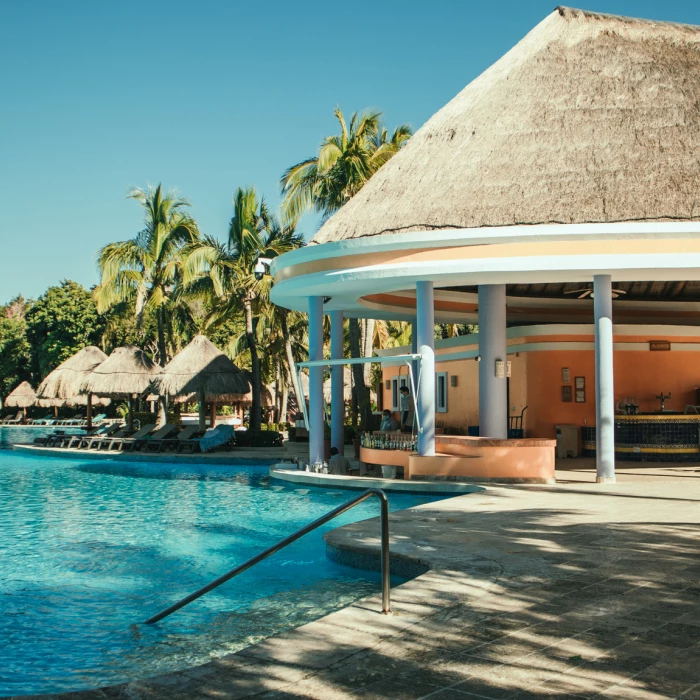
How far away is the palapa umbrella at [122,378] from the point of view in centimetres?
3027

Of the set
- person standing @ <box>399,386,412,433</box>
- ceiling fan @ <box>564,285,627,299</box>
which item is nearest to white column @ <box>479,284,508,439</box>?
ceiling fan @ <box>564,285,627,299</box>

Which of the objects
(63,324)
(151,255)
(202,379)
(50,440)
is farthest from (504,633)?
(63,324)

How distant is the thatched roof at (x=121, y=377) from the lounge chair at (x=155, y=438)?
3966 mm

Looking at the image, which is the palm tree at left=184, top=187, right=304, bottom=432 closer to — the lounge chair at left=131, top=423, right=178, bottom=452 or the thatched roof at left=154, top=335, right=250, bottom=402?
the thatched roof at left=154, top=335, right=250, bottom=402

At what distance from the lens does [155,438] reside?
84.1 ft

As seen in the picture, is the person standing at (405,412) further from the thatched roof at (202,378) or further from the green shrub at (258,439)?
the thatched roof at (202,378)

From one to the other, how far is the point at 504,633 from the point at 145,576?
5.23m

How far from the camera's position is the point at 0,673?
6453 millimetres

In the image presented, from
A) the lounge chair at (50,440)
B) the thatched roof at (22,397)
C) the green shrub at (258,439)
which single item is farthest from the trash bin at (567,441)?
the thatched roof at (22,397)

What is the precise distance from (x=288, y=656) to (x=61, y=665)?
102 inches

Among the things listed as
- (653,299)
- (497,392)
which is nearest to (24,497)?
(497,392)

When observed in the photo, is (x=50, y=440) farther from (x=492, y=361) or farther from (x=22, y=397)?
(x=22, y=397)

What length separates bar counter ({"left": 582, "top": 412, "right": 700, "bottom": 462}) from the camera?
18.0 m

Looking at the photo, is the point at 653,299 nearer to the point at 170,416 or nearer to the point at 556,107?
A: the point at 556,107
